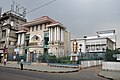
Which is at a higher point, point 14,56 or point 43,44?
point 43,44

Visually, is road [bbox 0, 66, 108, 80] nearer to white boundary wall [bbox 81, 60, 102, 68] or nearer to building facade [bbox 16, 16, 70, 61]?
white boundary wall [bbox 81, 60, 102, 68]

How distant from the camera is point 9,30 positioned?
4559 centimetres

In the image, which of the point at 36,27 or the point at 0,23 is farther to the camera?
the point at 0,23

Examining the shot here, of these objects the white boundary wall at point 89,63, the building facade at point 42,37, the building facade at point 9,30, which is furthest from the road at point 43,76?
the building facade at point 9,30

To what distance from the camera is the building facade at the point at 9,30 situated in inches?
1777

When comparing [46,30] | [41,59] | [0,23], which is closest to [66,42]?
[46,30]

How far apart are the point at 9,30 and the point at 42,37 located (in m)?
12.3

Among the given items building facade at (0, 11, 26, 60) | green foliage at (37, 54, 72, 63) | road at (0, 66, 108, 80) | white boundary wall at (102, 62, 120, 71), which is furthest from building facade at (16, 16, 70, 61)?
road at (0, 66, 108, 80)

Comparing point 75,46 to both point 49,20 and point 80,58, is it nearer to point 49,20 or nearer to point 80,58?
point 80,58

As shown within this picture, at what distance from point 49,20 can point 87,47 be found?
1705cm

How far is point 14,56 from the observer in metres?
37.8

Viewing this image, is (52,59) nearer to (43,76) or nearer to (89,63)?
(89,63)

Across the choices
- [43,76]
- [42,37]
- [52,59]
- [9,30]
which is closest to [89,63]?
[52,59]

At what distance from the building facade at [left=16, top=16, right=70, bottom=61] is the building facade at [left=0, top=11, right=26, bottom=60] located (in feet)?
7.78
